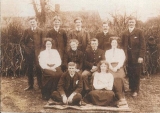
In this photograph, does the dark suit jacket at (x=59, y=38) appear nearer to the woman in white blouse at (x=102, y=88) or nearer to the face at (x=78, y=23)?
the face at (x=78, y=23)

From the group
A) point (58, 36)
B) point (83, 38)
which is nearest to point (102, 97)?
point (83, 38)

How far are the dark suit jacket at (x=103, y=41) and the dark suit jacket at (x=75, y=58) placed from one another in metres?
0.40

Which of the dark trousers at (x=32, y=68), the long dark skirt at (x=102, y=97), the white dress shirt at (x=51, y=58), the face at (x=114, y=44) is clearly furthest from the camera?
the dark trousers at (x=32, y=68)

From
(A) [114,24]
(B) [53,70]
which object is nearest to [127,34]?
(A) [114,24]

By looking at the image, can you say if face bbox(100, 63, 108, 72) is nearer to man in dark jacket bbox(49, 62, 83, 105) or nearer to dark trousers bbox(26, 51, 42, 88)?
man in dark jacket bbox(49, 62, 83, 105)

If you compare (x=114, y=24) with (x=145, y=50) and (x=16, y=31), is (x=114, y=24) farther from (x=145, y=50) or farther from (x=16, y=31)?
(x=16, y=31)

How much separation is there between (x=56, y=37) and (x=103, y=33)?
89 cm

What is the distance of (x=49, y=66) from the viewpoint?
529cm

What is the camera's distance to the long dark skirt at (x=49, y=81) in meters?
A: 5.21

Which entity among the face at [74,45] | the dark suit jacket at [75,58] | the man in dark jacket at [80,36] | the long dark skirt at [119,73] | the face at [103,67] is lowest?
the long dark skirt at [119,73]

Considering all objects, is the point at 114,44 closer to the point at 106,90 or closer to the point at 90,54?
the point at 90,54

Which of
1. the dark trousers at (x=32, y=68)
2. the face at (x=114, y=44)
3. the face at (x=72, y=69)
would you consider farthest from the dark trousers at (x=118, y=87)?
the dark trousers at (x=32, y=68)

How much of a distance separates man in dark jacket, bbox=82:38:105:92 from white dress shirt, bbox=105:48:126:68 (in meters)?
0.11

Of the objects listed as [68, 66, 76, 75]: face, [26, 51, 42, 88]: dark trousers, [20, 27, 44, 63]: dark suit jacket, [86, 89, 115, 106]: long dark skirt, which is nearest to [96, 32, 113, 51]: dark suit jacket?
[68, 66, 76, 75]: face
